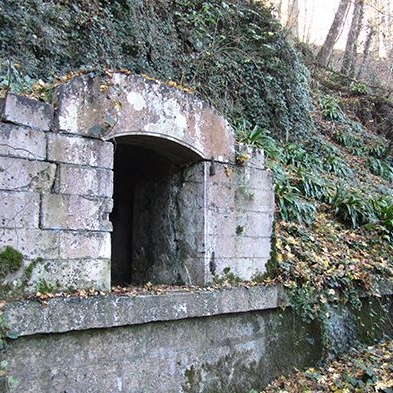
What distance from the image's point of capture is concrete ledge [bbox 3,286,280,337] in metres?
2.98

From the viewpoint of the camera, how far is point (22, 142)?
3.21 meters

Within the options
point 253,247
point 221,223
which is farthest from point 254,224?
point 221,223

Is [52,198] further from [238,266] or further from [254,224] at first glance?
[254,224]

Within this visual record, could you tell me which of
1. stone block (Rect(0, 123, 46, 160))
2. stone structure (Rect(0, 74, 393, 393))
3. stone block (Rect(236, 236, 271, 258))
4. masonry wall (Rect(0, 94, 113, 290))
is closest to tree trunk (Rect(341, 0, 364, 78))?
stone block (Rect(236, 236, 271, 258))

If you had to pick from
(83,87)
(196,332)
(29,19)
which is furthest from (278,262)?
(29,19)

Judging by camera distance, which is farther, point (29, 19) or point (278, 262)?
point (29, 19)

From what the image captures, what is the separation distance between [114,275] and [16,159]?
8.50ft

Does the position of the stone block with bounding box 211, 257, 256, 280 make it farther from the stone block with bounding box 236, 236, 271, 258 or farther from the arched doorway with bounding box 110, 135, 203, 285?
the arched doorway with bounding box 110, 135, 203, 285

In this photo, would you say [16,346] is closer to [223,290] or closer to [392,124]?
[223,290]

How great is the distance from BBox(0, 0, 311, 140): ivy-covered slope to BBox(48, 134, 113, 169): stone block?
2578mm

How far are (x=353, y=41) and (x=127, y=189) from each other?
15.3 metres

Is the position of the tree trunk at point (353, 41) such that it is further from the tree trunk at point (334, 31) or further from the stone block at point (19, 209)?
the stone block at point (19, 209)

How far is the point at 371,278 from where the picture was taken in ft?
18.9

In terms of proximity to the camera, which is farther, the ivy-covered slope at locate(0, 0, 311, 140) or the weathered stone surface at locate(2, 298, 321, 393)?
the ivy-covered slope at locate(0, 0, 311, 140)
